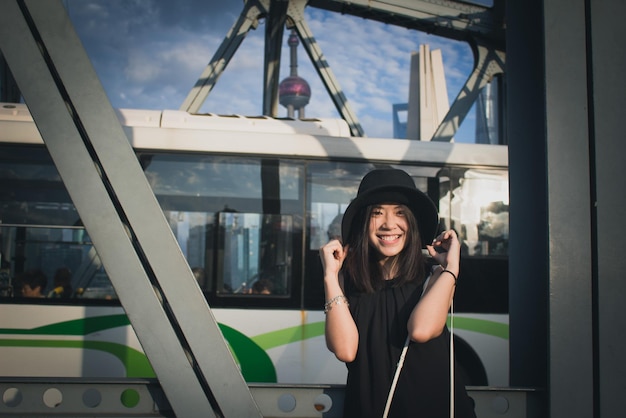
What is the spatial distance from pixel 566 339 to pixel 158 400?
1.37m

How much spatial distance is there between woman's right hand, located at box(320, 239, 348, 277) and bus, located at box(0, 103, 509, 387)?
3.30 m

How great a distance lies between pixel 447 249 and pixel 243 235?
3622mm

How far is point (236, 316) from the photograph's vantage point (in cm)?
494

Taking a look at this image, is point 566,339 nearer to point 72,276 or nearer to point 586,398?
point 586,398

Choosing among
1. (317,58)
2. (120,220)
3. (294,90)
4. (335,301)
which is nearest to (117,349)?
(120,220)

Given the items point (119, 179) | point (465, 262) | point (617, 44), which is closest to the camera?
point (119, 179)

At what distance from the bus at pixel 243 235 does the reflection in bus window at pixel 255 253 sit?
1 cm

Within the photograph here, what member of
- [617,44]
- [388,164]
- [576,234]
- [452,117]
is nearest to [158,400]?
[576,234]

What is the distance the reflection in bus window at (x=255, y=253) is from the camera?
198 inches

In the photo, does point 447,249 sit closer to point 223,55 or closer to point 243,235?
point 243,235

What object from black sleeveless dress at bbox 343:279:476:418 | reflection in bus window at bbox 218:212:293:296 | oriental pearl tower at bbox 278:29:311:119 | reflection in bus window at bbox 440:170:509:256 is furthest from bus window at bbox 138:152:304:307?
oriental pearl tower at bbox 278:29:311:119

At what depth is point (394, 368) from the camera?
1658 mm

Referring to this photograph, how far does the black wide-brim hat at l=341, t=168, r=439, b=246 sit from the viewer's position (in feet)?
6.00

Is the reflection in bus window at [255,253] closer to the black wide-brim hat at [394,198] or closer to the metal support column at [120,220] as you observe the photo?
the black wide-brim hat at [394,198]
